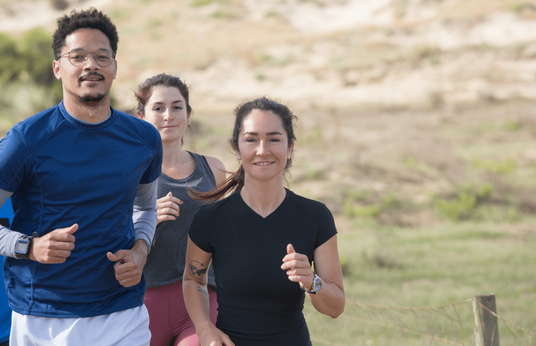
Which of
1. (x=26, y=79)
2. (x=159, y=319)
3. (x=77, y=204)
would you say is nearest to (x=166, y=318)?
(x=159, y=319)

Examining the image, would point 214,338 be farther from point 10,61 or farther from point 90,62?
→ point 10,61

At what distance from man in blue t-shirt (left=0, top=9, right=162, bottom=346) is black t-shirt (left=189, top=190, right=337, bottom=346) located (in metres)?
0.31

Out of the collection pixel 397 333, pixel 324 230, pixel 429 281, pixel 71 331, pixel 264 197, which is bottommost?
pixel 397 333

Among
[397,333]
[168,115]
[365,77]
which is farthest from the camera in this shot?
[365,77]

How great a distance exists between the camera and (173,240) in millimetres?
2637

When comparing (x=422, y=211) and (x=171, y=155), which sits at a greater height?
(x=422, y=211)

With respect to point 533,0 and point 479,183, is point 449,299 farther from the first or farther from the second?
point 533,0

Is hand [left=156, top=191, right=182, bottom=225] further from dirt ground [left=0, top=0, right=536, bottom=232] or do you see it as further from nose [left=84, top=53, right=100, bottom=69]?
dirt ground [left=0, top=0, right=536, bottom=232]

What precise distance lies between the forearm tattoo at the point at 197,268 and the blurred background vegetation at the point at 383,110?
2122 mm

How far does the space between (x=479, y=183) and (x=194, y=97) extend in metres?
13.2

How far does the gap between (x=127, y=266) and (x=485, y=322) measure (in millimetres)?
2214

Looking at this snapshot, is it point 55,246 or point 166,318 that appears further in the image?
point 166,318

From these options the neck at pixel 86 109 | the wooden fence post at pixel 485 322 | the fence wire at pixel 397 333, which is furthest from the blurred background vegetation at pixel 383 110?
the neck at pixel 86 109

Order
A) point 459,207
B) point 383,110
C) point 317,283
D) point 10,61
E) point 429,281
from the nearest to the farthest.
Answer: point 317,283
point 429,281
point 459,207
point 10,61
point 383,110
